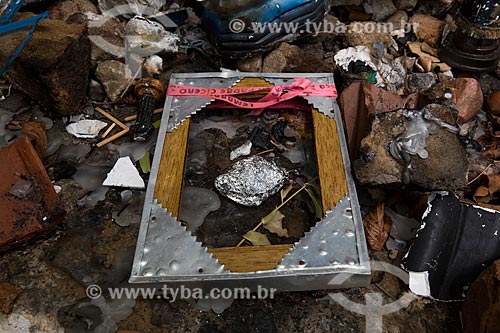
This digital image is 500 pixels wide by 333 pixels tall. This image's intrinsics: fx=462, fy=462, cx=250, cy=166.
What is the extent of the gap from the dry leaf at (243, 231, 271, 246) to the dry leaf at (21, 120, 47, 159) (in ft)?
3.10

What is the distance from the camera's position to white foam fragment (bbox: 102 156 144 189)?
187 cm

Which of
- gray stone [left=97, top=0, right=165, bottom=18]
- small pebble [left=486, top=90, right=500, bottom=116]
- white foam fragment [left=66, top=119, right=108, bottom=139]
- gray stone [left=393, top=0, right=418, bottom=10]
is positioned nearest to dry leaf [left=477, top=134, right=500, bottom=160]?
small pebble [left=486, top=90, right=500, bottom=116]

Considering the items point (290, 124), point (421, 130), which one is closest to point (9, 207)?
point (290, 124)

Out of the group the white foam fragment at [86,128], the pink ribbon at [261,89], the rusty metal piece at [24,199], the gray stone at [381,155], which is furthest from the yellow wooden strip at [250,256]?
the white foam fragment at [86,128]

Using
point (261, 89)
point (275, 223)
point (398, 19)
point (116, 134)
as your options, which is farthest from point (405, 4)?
point (116, 134)

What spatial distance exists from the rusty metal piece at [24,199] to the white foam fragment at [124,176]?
9.5 inches

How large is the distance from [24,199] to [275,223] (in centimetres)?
93

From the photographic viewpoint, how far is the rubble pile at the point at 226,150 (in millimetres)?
1564

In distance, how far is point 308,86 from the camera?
2.11 m

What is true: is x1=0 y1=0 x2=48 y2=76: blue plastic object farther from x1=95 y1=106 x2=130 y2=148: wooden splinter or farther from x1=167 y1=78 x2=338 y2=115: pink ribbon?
x1=167 y1=78 x2=338 y2=115: pink ribbon

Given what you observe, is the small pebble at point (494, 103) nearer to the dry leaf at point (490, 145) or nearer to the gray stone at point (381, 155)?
the dry leaf at point (490, 145)

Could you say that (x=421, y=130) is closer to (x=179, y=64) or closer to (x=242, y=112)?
(x=242, y=112)

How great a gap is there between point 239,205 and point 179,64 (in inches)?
37.6

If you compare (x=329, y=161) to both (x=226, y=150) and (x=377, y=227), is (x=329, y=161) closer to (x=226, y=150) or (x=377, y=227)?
(x=377, y=227)
